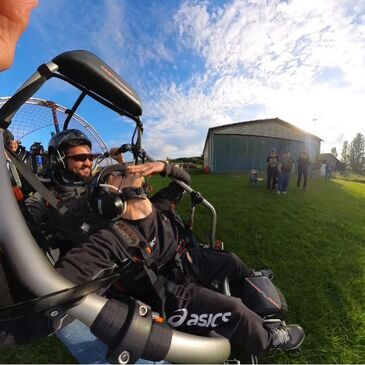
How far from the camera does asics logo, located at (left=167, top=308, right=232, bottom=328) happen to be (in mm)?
2031

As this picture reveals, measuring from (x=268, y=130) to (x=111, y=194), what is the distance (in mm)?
30749

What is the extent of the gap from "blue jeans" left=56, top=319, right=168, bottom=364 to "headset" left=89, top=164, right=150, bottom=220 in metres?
1.05

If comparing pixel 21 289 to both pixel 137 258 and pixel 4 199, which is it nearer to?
pixel 4 199

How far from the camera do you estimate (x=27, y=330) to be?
3.38ft

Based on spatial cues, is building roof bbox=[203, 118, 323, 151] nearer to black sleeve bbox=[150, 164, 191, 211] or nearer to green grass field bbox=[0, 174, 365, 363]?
green grass field bbox=[0, 174, 365, 363]

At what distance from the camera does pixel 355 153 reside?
98.6 metres

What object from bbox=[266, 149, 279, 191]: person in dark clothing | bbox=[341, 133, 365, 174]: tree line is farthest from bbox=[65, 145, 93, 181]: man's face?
bbox=[341, 133, 365, 174]: tree line

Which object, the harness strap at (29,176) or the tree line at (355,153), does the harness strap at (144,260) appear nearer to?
the harness strap at (29,176)

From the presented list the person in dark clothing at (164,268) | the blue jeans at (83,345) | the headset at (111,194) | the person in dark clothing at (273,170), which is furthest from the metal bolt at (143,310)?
the person in dark clothing at (273,170)

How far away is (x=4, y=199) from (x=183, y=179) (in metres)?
2.27

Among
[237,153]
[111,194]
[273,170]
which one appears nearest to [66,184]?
[111,194]

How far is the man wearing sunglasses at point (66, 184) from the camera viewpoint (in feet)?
8.95

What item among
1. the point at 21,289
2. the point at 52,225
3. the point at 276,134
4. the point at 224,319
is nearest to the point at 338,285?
the point at 224,319

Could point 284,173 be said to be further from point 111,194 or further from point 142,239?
point 111,194
